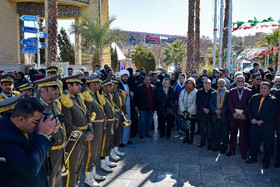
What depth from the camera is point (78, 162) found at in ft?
12.7

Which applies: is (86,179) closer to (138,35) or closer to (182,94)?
(182,94)

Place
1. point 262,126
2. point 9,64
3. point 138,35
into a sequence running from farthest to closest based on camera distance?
1. point 138,35
2. point 9,64
3. point 262,126

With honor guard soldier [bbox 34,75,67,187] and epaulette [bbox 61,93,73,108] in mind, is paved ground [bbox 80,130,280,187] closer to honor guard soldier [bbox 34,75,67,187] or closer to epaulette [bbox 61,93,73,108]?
honor guard soldier [bbox 34,75,67,187]

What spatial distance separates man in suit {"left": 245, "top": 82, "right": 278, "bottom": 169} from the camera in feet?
17.1

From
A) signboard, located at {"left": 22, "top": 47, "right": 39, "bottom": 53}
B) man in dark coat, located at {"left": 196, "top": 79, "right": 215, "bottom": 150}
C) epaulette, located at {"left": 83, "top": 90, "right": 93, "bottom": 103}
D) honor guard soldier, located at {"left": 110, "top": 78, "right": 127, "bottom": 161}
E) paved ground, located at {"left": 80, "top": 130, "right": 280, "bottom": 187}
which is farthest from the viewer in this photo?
signboard, located at {"left": 22, "top": 47, "right": 39, "bottom": 53}

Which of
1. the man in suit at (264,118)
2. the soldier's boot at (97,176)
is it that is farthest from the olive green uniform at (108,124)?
the man in suit at (264,118)

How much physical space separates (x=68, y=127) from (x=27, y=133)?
5.19ft

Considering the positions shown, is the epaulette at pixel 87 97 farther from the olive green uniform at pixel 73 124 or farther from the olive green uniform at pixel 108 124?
the olive green uniform at pixel 108 124

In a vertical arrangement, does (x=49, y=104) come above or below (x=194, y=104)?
above

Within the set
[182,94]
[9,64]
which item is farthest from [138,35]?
[182,94]

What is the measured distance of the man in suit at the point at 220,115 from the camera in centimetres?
618

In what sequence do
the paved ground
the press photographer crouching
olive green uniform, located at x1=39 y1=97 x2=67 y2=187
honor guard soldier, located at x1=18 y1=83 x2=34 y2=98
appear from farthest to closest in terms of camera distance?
honor guard soldier, located at x1=18 y1=83 x2=34 y2=98 < the paved ground < olive green uniform, located at x1=39 y1=97 x2=67 y2=187 < the press photographer crouching

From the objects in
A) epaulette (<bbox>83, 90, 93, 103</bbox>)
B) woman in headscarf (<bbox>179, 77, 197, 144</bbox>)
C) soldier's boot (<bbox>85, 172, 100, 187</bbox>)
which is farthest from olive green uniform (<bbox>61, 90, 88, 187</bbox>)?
woman in headscarf (<bbox>179, 77, 197, 144</bbox>)

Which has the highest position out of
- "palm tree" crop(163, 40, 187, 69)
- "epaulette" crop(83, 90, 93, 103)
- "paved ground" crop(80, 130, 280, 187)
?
"palm tree" crop(163, 40, 187, 69)
